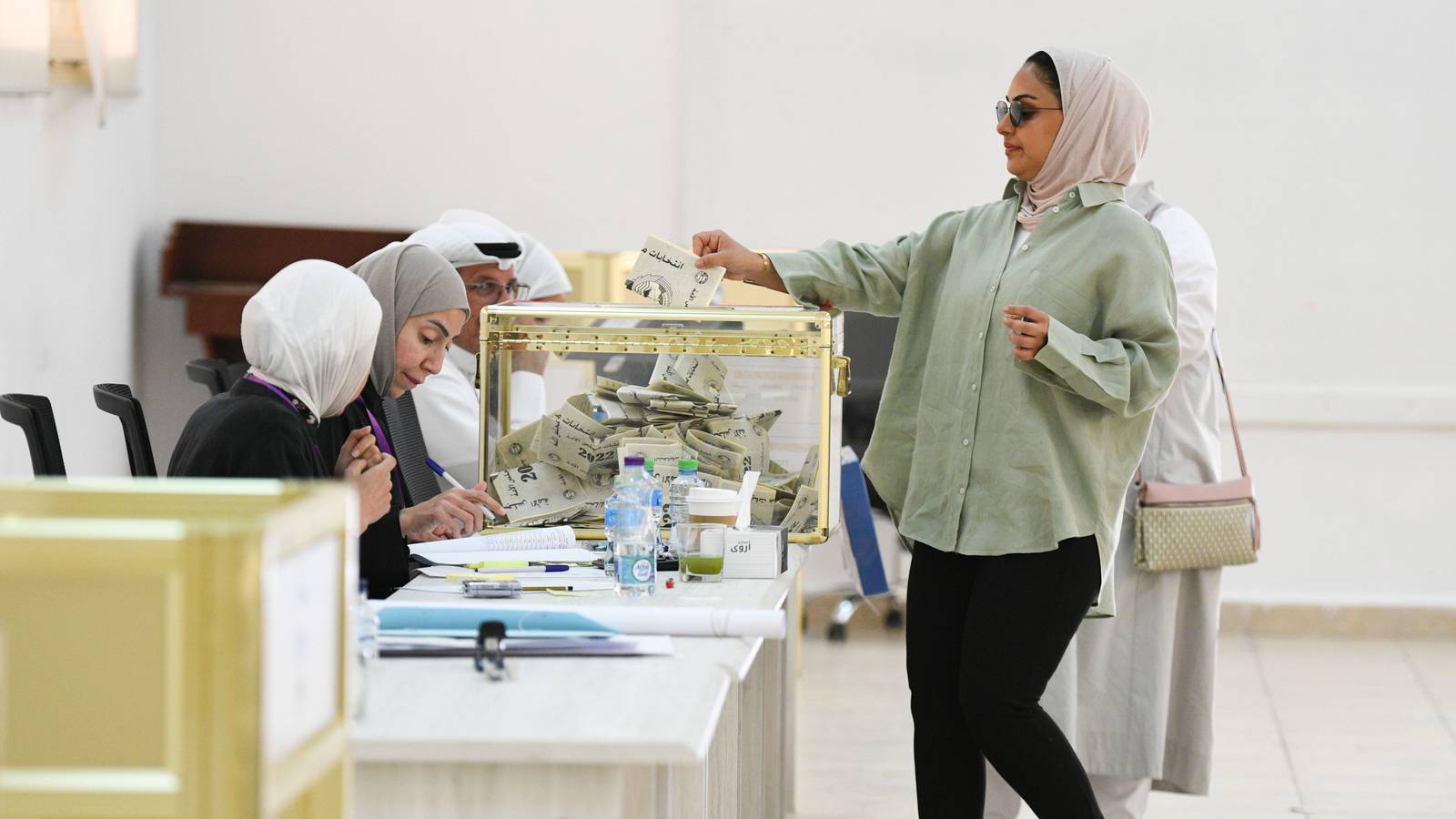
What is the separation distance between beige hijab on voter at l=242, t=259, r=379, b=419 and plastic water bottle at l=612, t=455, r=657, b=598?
473mm

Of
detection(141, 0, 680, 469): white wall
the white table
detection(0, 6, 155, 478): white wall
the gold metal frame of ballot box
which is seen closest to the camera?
the gold metal frame of ballot box

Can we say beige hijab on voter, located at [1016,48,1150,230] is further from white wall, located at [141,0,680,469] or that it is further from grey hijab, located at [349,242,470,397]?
white wall, located at [141,0,680,469]

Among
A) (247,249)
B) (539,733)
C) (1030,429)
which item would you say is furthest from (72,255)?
(539,733)

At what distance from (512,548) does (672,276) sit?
0.58m

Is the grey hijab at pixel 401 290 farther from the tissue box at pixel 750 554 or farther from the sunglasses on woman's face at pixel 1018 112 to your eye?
the sunglasses on woman's face at pixel 1018 112

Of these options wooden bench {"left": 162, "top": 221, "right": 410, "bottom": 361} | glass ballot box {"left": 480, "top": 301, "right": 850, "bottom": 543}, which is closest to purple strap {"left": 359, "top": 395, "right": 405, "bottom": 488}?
glass ballot box {"left": 480, "top": 301, "right": 850, "bottom": 543}

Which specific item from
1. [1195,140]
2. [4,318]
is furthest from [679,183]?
[4,318]

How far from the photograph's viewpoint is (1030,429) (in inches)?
92.7

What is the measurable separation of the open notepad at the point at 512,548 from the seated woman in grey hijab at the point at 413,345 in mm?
62

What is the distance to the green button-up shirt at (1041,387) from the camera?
2.31m

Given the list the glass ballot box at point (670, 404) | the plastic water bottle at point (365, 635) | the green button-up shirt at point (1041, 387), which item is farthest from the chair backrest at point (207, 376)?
the plastic water bottle at point (365, 635)

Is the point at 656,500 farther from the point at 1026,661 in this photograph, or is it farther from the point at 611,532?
the point at 1026,661

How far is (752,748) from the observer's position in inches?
127

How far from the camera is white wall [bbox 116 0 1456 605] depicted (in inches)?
227
